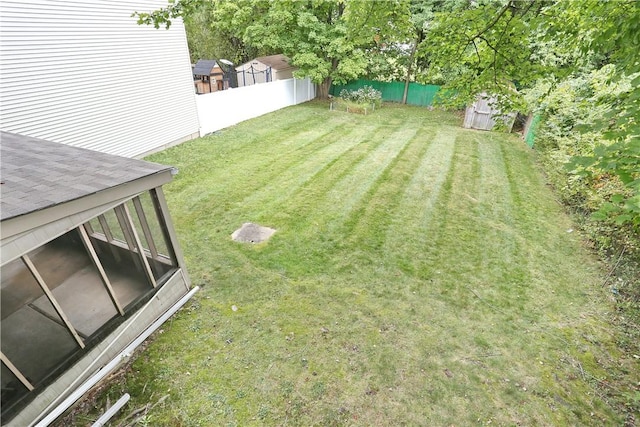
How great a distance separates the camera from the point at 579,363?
165 inches

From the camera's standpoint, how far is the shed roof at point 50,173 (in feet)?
9.75

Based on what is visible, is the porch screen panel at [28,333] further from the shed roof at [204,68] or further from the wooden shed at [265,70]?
the shed roof at [204,68]

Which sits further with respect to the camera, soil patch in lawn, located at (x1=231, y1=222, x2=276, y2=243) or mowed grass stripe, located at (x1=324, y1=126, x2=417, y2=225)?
mowed grass stripe, located at (x1=324, y1=126, x2=417, y2=225)

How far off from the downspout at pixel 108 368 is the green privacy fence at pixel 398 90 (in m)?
20.5

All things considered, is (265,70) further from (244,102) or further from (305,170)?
(305,170)

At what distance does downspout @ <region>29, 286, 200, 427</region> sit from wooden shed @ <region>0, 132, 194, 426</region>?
2 centimetres

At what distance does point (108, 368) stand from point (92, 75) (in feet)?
27.4

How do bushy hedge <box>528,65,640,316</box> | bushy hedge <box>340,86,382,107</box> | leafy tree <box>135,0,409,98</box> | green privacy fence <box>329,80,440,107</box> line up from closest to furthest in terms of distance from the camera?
1. bushy hedge <box>528,65,640,316</box>
2. leafy tree <box>135,0,409,98</box>
3. bushy hedge <box>340,86,382,107</box>
4. green privacy fence <box>329,80,440,107</box>

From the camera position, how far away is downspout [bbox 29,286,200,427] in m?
3.25

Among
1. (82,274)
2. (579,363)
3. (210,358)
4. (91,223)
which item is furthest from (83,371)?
(579,363)

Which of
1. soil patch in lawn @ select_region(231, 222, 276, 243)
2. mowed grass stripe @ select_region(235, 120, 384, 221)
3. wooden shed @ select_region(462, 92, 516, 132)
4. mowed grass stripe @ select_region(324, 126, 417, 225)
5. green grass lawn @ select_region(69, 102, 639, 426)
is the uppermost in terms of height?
wooden shed @ select_region(462, 92, 516, 132)

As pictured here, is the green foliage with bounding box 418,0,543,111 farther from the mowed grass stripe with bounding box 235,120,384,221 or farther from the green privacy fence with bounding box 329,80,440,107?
the green privacy fence with bounding box 329,80,440,107

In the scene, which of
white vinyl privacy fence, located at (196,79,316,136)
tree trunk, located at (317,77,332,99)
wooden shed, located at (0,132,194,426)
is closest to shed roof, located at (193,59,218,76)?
white vinyl privacy fence, located at (196,79,316,136)

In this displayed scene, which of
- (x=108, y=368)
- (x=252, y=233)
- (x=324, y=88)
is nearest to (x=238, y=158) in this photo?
(x=252, y=233)
